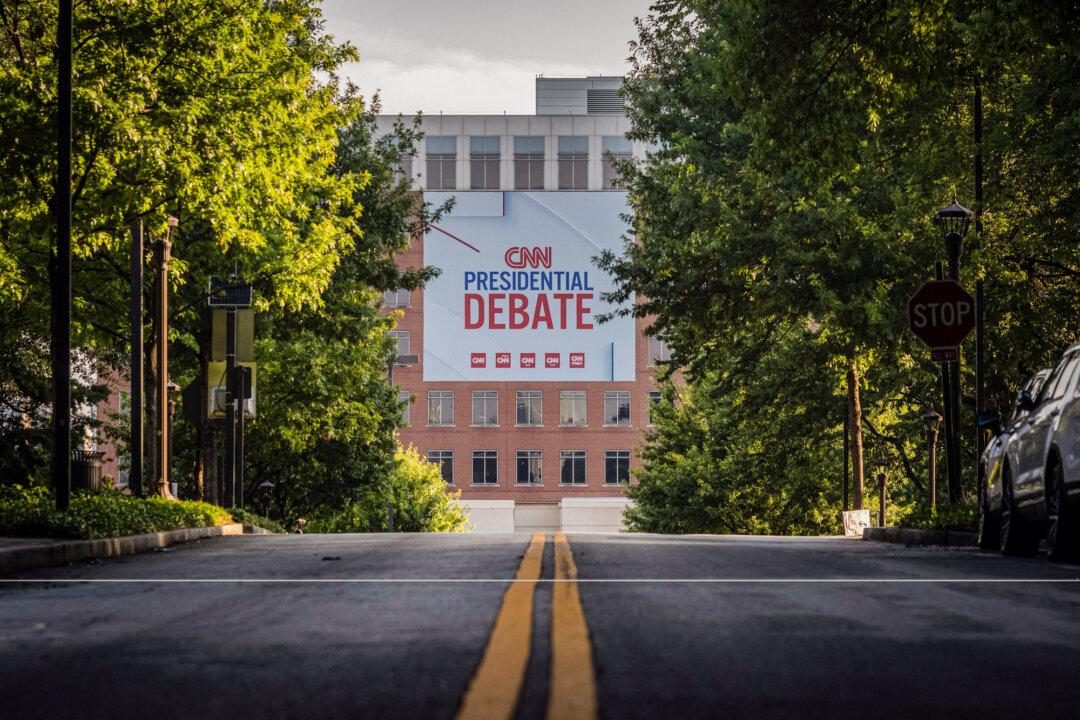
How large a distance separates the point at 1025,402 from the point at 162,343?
52.8 feet

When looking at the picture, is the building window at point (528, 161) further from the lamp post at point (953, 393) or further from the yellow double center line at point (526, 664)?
the yellow double center line at point (526, 664)

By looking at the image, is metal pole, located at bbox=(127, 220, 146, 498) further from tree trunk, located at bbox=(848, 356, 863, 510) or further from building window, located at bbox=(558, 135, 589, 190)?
building window, located at bbox=(558, 135, 589, 190)

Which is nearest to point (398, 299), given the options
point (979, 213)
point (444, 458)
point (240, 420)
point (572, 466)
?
point (444, 458)

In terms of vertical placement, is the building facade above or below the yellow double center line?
above

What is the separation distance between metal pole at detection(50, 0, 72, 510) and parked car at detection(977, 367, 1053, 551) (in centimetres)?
1013

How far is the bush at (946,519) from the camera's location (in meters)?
19.5

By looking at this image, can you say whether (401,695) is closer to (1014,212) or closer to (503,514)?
(1014,212)

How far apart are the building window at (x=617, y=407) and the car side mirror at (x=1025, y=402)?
87444 millimetres

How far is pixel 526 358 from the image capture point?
4013 inches

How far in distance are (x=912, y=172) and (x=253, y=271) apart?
1229 cm

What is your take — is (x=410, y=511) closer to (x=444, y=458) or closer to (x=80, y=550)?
(x=444, y=458)

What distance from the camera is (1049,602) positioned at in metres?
8.95

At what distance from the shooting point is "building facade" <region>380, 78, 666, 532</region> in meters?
101

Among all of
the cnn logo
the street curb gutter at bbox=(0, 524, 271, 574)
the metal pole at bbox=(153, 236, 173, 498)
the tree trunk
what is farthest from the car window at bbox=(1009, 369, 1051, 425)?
the cnn logo
